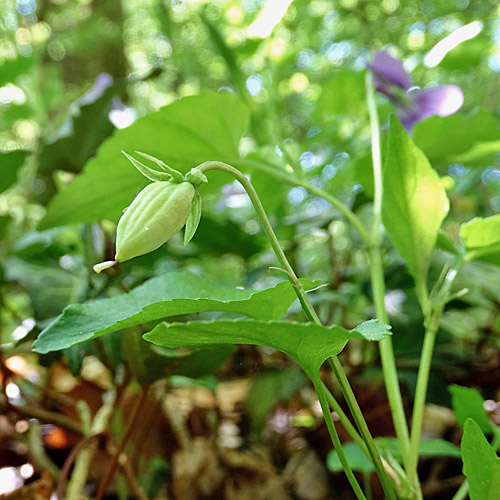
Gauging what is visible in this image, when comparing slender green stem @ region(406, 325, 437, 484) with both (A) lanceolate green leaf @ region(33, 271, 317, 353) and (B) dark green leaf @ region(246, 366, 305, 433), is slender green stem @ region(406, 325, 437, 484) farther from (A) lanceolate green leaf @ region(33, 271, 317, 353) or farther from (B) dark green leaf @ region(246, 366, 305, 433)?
(B) dark green leaf @ region(246, 366, 305, 433)

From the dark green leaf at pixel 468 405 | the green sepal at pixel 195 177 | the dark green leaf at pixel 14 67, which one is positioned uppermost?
the dark green leaf at pixel 14 67

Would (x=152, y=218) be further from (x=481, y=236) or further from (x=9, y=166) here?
(x=9, y=166)

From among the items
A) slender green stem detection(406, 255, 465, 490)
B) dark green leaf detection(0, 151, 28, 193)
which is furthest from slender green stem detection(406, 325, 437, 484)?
dark green leaf detection(0, 151, 28, 193)

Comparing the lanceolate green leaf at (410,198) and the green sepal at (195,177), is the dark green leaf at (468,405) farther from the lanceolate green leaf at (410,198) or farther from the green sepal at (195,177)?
the green sepal at (195,177)

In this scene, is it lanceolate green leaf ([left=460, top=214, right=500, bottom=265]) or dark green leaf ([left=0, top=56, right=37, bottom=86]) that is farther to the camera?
dark green leaf ([left=0, top=56, right=37, bottom=86])

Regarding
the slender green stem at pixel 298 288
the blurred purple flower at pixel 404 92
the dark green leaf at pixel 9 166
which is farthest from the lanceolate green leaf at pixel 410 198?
the dark green leaf at pixel 9 166

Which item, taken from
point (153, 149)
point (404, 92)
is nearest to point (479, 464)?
point (153, 149)
